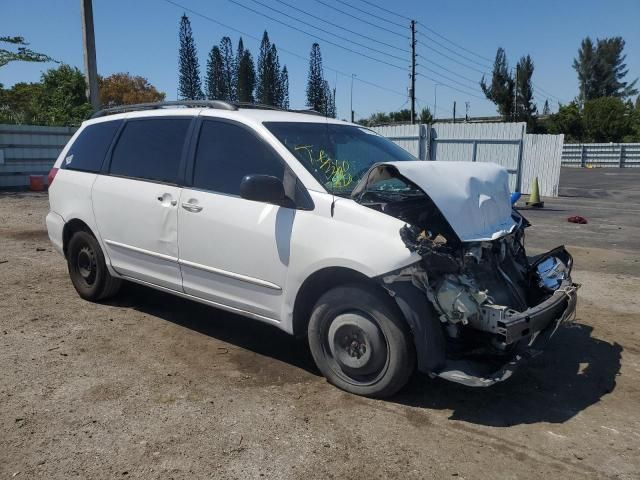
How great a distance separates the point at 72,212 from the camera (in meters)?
5.43

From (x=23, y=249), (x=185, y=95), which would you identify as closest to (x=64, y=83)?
(x=23, y=249)

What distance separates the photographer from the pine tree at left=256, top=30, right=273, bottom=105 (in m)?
58.5

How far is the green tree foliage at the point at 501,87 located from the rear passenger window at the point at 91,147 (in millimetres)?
67039

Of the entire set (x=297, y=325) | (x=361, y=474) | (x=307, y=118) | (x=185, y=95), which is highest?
(x=185, y=95)

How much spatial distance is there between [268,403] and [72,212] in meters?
3.14

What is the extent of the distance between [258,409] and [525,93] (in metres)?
71.6

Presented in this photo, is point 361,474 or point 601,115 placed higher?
point 601,115

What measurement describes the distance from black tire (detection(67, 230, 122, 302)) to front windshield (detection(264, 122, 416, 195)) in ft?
7.85

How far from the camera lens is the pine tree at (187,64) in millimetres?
56281

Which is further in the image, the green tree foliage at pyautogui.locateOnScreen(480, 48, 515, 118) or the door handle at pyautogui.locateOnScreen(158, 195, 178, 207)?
the green tree foliage at pyautogui.locateOnScreen(480, 48, 515, 118)

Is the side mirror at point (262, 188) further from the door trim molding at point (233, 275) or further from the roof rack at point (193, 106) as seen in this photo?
the roof rack at point (193, 106)

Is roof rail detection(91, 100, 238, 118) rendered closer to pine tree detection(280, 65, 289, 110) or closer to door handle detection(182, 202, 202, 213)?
door handle detection(182, 202, 202, 213)

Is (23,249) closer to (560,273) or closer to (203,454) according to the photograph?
(203,454)

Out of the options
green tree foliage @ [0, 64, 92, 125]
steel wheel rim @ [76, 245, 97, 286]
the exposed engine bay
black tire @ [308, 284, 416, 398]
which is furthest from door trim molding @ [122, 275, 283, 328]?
green tree foliage @ [0, 64, 92, 125]
